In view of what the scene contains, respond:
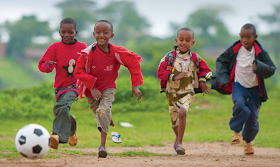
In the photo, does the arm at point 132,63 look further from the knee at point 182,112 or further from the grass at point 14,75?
the grass at point 14,75

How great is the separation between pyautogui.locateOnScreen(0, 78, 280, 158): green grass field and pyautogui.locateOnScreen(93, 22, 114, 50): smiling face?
9.45 feet

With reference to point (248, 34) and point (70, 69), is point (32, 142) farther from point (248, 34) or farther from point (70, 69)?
point (248, 34)

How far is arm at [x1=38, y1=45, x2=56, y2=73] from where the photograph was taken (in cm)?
708

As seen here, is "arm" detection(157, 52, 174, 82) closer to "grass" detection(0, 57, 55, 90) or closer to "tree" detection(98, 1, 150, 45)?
"grass" detection(0, 57, 55, 90)

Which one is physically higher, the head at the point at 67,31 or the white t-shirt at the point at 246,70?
the head at the point at 67,31

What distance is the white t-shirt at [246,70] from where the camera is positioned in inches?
297

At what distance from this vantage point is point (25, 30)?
56.0 m

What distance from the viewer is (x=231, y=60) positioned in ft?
25.4

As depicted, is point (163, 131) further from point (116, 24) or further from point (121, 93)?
point (116, 24)

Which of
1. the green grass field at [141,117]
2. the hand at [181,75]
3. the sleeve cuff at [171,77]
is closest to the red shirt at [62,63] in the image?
the sleeve cuff at [171,77]

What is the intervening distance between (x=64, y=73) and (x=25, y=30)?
51.0m

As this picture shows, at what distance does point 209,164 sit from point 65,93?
2700mm

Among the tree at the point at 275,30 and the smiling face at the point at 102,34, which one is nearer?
the smiling face at the point at 102,34

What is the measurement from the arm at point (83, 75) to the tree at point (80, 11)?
5488cm
